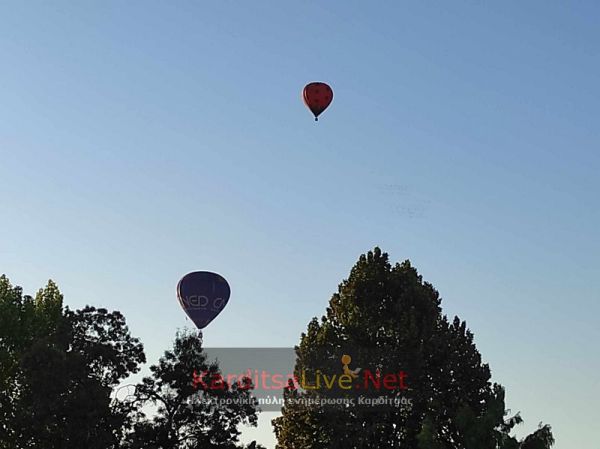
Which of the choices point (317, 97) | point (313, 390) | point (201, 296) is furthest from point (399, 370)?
point (317, 97)

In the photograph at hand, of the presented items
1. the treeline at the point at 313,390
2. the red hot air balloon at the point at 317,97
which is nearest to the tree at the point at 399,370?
the treeline at the point at 313,390

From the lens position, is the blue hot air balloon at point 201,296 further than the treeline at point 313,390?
Yes

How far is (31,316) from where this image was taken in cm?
6712

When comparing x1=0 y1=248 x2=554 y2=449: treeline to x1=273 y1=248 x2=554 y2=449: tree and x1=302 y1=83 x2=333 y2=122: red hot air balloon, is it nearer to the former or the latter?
x1=273 y1=248 x2=554 y2=449: tree

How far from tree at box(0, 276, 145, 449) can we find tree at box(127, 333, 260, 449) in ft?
5.74

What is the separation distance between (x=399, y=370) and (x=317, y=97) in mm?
17512

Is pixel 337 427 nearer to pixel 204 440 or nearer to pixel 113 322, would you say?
pixel 204 440

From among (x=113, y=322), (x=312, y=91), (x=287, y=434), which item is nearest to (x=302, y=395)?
(x=287, y=434)

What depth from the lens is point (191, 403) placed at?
56812mm

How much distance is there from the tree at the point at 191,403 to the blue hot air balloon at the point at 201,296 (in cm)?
504

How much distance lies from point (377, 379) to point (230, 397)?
826 centimetres

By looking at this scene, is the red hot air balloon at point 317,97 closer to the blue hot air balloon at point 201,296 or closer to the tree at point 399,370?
the tree at point 399,370

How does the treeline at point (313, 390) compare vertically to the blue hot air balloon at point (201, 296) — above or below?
below

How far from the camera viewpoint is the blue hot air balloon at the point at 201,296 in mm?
64188
